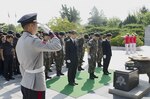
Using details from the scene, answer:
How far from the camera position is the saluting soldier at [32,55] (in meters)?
2.72

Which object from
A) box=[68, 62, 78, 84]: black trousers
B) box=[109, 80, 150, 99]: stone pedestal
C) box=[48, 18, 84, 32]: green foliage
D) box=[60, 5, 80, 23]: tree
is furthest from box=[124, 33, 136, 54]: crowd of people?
box=[60, 5, 80, 23]: tree

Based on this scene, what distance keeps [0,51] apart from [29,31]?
17.6 ft

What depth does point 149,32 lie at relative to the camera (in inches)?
963

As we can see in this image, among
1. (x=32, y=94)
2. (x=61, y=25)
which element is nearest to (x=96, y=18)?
(x=61, y=25)

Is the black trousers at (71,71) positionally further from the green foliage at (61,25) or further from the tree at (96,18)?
the tree at (96,18)

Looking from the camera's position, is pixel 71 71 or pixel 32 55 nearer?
pixel 32 55

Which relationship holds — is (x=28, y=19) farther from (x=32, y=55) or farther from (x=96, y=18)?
(x=96, y=18)

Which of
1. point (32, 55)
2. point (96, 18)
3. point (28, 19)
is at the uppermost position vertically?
point (96, 18)

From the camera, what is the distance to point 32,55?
9.17 ft

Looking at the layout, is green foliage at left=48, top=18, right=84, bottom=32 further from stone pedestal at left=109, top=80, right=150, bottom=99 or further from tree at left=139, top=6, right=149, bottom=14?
tree at left=139, top=6, right=149, bottom=14

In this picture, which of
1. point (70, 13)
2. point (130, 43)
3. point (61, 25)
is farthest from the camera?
point (70, 13)

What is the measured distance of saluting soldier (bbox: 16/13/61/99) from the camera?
2719 mm

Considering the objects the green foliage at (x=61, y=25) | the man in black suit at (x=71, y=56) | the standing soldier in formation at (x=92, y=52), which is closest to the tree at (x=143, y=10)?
the green foliage at (x=61, y=25)

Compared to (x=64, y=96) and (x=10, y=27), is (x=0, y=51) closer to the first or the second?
(x=64, y=96)
